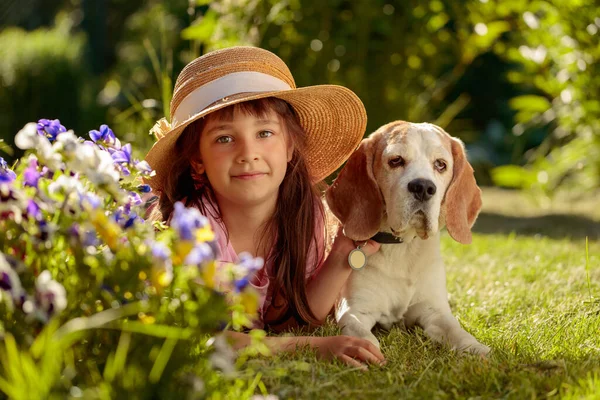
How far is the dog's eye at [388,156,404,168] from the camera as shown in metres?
3.20

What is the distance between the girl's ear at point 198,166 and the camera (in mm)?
3641

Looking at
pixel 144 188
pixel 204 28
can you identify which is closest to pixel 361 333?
pixel 144 188

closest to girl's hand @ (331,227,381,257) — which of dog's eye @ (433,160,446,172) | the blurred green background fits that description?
dog's eye @ (433,160,446,172)

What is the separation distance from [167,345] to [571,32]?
5.49 meters

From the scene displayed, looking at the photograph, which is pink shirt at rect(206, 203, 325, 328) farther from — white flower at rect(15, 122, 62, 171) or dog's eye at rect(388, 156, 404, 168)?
white flower at rect(15, 122, 62, 171)

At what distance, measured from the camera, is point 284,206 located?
12.2 feet

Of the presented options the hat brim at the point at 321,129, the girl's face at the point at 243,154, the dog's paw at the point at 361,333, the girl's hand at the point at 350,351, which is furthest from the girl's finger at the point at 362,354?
the hat brim at the point at 321,129

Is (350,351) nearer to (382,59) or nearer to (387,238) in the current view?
(387,238)

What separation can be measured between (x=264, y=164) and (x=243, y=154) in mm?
114

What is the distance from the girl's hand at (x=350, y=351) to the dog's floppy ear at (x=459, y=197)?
2.35 feet

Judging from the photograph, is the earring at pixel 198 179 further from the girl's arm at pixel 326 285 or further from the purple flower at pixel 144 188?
the purple flower at pixel 144 188

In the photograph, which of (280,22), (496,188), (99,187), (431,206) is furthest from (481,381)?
(496,188)

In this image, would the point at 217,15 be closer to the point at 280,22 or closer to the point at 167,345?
the point at 280,22

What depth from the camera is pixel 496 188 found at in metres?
10.4
